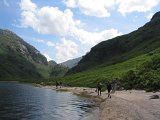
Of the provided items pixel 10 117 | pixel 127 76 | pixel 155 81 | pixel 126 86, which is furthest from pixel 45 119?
pixel 127 76

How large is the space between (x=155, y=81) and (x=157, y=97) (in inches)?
834

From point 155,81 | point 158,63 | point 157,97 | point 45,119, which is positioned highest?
point 158,63

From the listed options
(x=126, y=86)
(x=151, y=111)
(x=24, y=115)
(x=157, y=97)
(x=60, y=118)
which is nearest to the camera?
(x=151, y=111)

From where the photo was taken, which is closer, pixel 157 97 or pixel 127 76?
pixel 157 97

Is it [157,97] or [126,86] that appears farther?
[126,86]

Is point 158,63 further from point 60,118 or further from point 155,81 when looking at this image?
point 60,118

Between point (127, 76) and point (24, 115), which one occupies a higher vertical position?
point (127, 76)

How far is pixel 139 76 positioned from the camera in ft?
319

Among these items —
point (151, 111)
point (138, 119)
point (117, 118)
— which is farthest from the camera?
point (151, 111)

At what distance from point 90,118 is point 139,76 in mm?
55954

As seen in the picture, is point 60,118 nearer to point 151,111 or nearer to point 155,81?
point 151,111

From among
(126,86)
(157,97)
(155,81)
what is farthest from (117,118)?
(126,86)

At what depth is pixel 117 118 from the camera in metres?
38.3

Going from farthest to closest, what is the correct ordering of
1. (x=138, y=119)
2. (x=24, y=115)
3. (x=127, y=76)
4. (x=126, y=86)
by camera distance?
(x=127, y=76) → (x=126, y=86) → (x=24, y=115) → (x=138, y=119)
